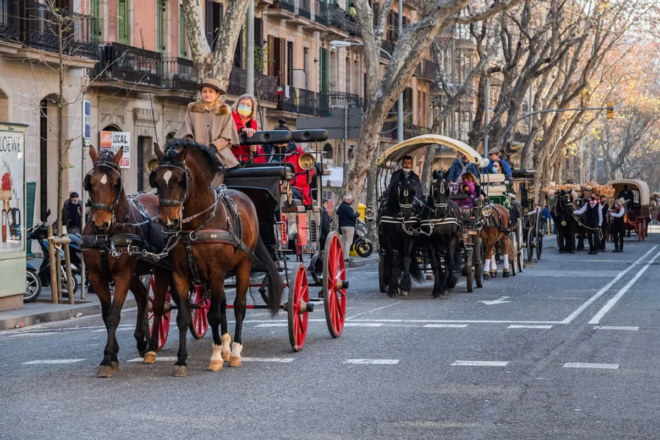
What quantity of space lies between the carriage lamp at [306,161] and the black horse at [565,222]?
78.8 ft

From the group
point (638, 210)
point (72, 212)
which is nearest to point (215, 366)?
point (72, 212)

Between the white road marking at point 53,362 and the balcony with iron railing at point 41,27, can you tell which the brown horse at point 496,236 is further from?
the white road marking at point 53,362

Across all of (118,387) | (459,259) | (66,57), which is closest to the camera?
(118,387)

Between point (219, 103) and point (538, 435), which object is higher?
point (219, 103)

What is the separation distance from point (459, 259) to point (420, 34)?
9.80 m

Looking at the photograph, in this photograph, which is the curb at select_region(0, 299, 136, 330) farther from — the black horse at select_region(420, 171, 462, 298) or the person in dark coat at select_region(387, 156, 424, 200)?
the black horse at select_region(420, 171, 462, 298)

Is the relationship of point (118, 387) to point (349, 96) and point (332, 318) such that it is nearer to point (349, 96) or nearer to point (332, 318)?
point (332, 318)

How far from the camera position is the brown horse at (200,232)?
976 centimetres

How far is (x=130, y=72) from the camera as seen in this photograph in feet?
104

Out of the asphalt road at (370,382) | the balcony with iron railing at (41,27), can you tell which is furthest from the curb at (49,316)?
the balcony with iron railing at (41,27)

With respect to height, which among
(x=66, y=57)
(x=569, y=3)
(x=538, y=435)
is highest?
(x=569, y=3)

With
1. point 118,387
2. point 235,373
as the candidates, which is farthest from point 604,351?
point 118,387

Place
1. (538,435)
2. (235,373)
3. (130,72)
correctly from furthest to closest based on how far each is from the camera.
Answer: (130,72) → (235,373) → (538,435)

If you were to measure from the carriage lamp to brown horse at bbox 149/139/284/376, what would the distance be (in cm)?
213
